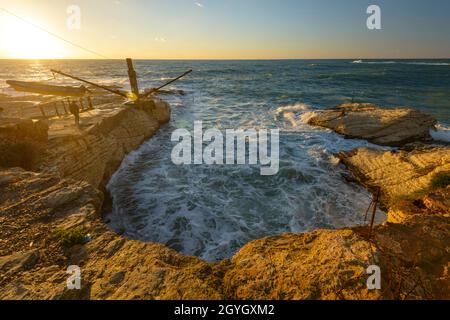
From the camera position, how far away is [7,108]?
68.2 ft

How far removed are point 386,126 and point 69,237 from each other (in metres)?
19.5

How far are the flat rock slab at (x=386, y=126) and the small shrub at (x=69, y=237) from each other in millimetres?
17871

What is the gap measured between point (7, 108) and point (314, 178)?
1069 inches

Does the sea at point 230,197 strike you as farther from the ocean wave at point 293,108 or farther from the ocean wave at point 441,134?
the ocean wave at point 293,108

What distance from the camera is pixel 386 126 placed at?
53.6 feet

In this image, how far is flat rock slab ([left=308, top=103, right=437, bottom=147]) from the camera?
15562 millimetres

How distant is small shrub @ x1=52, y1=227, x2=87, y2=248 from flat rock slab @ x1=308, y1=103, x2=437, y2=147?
1787 centimetres

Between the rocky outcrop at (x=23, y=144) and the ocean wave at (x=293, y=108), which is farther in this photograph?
the ocean wave at (x=293, y=108)

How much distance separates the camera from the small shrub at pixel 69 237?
4.98 metres

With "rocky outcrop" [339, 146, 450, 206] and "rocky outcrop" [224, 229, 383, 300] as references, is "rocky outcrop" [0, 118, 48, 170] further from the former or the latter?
"rocky outcrop" [339, 146, 450, 206]

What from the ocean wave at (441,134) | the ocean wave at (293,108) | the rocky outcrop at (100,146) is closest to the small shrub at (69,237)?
the rocky outcrop at (100,146)

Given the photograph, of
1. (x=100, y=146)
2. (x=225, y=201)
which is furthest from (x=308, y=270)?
(x=100, y=146)

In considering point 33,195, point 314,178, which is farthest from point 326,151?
point 33,195
